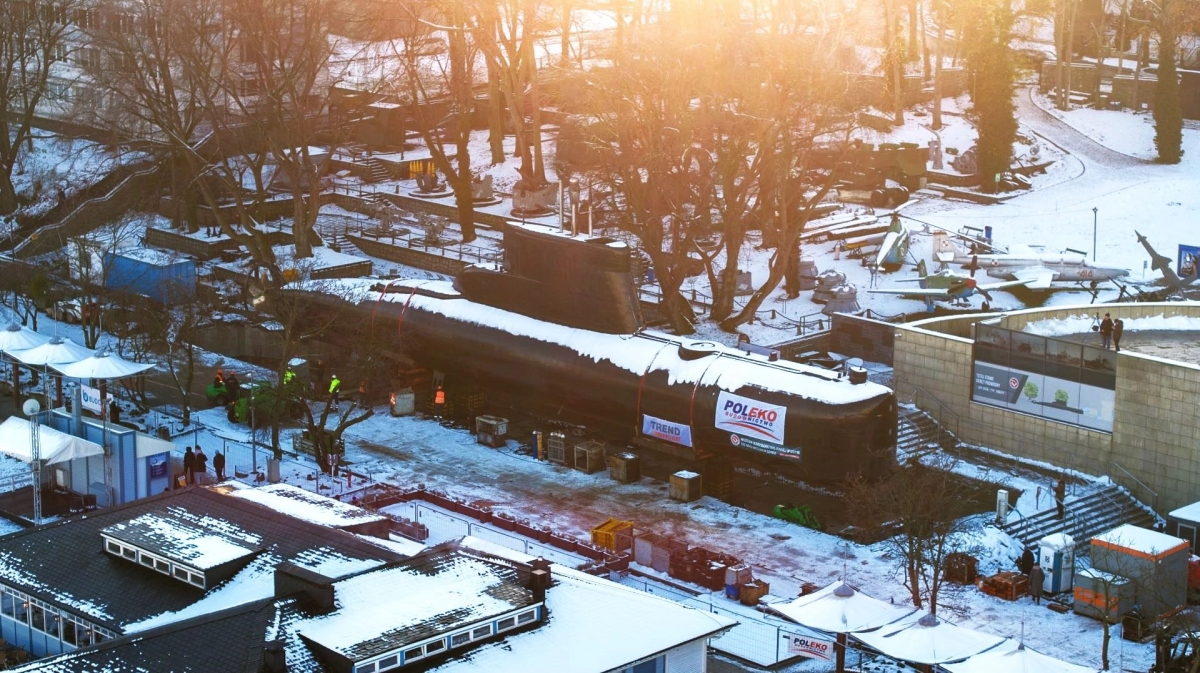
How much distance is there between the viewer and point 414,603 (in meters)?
30.2

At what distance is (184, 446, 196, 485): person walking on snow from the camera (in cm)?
4612

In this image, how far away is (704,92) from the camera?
62156mm

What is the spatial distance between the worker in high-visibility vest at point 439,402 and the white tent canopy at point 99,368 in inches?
372

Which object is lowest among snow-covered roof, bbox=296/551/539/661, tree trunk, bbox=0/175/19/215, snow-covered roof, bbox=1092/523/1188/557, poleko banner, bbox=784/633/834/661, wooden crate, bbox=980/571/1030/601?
wooden crate, bbox=980/571/1030/601

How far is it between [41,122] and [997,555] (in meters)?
66.1

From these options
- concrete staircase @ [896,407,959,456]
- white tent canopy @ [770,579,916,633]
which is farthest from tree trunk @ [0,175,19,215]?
white tent canopy @ [770,579,916,633]

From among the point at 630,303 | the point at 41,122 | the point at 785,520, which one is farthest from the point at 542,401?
the point at 41,122

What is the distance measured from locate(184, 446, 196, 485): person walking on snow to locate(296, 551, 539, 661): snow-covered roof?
15.4 m

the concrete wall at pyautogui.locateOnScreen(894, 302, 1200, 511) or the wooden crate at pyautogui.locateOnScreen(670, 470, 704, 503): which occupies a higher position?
the concrete wall at pyautogui.locateOnScreen(894, 302, 1200, 511)

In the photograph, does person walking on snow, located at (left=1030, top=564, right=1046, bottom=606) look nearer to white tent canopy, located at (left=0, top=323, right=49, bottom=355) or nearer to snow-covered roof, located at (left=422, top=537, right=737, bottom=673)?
snow-covered roof, located at (left=422, top=537, right=737, bottom=673)

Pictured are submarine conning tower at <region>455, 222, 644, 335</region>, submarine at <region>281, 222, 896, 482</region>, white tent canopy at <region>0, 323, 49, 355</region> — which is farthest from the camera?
white tent canopy at <region>0, 323, 49, 355</region>

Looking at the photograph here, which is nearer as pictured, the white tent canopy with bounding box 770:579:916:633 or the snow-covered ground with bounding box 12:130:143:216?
the white tent canopy with bounding box 770:579:916:633

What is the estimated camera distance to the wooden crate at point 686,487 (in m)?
45.7

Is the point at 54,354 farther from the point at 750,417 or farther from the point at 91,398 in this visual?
the point at 750,417
